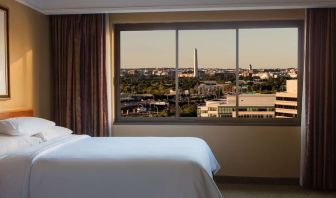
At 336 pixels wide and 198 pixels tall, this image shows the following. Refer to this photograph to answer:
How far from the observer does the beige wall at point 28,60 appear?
391 cm

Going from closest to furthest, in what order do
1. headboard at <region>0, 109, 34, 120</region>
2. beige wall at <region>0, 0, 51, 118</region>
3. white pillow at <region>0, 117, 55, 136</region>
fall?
white pillow at <region>0, 117, 55, 136</region> < headboard at <region>0, 109, 34, 120</region> < beige wall at <region>0, 0, 51, 118</region>

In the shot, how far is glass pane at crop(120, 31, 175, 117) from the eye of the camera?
16.1 ft

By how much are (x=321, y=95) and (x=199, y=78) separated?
157 centimetres

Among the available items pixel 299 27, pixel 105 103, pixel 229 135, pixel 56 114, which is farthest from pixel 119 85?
pixel 299 27

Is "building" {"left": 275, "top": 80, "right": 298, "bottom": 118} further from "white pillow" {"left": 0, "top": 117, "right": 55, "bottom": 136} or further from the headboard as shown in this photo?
the headboard

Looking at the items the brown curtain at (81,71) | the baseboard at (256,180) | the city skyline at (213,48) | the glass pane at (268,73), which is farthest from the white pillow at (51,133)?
the glass pane at (268,73)

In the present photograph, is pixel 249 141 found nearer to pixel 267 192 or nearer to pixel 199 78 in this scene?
pixel 267 192

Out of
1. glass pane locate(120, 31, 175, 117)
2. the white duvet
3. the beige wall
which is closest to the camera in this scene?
the white duvet

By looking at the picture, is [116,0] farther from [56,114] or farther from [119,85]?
[56,114]

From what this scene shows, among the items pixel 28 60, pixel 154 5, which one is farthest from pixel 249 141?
pixel 28 60

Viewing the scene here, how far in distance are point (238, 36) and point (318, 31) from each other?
0.99 m

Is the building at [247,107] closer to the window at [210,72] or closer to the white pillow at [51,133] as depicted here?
the window at [210,72]

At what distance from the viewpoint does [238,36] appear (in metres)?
4.75

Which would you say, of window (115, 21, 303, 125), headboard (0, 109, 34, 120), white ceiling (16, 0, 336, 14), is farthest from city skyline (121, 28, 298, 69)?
headboard (0, 109, 34, 120)
